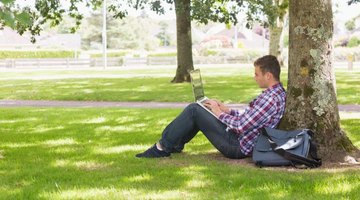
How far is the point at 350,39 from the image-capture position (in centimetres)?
7669

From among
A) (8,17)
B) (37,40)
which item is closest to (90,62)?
(37,40)

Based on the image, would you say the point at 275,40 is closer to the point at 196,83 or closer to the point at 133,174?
the point at 196,83

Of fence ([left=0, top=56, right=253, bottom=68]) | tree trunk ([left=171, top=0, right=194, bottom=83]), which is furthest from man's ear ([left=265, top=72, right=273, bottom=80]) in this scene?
fence ([left=0, top=56, right=253, bottom=68])

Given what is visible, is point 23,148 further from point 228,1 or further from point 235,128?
point 228,1

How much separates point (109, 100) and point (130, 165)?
37.0 ft

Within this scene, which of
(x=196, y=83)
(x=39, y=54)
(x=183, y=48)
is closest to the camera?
(x=196, y=83)

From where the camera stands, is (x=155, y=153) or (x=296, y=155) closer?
(x=296, y=155)

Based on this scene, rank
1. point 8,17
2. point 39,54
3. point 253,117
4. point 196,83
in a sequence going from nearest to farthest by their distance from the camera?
point 8,17
point 253,117
point 196,83
point 39,54

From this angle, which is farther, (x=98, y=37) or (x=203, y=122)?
(x=98, y=37)

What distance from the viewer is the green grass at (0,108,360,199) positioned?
195 inches

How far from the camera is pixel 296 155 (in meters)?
5.78

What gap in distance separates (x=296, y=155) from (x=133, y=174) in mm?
1540

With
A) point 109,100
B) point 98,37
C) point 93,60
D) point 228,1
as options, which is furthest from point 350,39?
point 109,100

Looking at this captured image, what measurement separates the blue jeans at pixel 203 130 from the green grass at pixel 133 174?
16 centimetres
